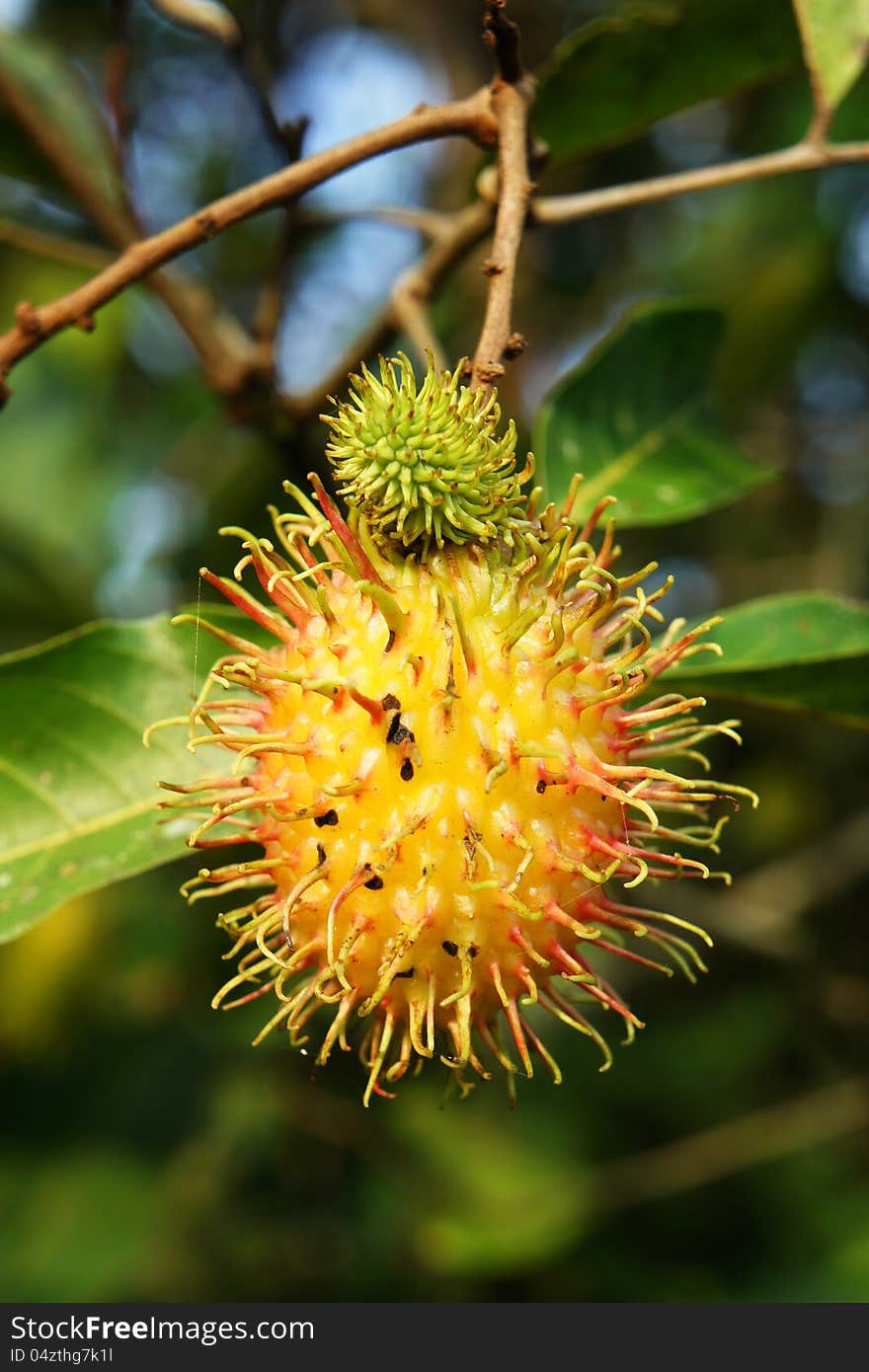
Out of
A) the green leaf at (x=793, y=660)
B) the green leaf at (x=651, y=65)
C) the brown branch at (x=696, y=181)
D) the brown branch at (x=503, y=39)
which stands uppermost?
the green leaf at (x=651, y=65)

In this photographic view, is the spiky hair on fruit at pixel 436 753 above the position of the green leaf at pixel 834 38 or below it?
below

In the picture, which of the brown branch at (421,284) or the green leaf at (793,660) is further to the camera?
the brown branch at (421,284)

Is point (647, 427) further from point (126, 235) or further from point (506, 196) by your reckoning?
point (126, 235)

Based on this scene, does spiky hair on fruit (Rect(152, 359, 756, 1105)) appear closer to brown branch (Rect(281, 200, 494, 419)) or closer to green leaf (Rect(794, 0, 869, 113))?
brown branch (Rect(281, 200, 494, 419))

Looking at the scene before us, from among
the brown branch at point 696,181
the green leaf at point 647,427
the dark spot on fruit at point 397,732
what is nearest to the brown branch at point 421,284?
the brown branch at point 696,181

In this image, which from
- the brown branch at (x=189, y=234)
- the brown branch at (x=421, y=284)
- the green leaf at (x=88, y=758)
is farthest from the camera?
the brown branch at (x=421, y=284)

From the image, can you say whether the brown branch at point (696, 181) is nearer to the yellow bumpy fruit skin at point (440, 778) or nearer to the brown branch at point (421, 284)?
the brown branch at point (421, 284)

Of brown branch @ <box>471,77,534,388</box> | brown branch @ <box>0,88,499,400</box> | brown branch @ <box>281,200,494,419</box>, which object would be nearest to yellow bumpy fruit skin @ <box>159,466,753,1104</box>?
brown branch @ <box>471,77,534,388</box>

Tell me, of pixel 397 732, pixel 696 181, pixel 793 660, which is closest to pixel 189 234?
pixel 397 732

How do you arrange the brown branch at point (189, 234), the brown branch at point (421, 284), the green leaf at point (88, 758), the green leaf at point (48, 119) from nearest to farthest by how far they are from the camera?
the brown branch at point (189, 234), the green leaf at point (88, 758), the brown branch at point (421, 284), the green leaf at point (48, 119)
